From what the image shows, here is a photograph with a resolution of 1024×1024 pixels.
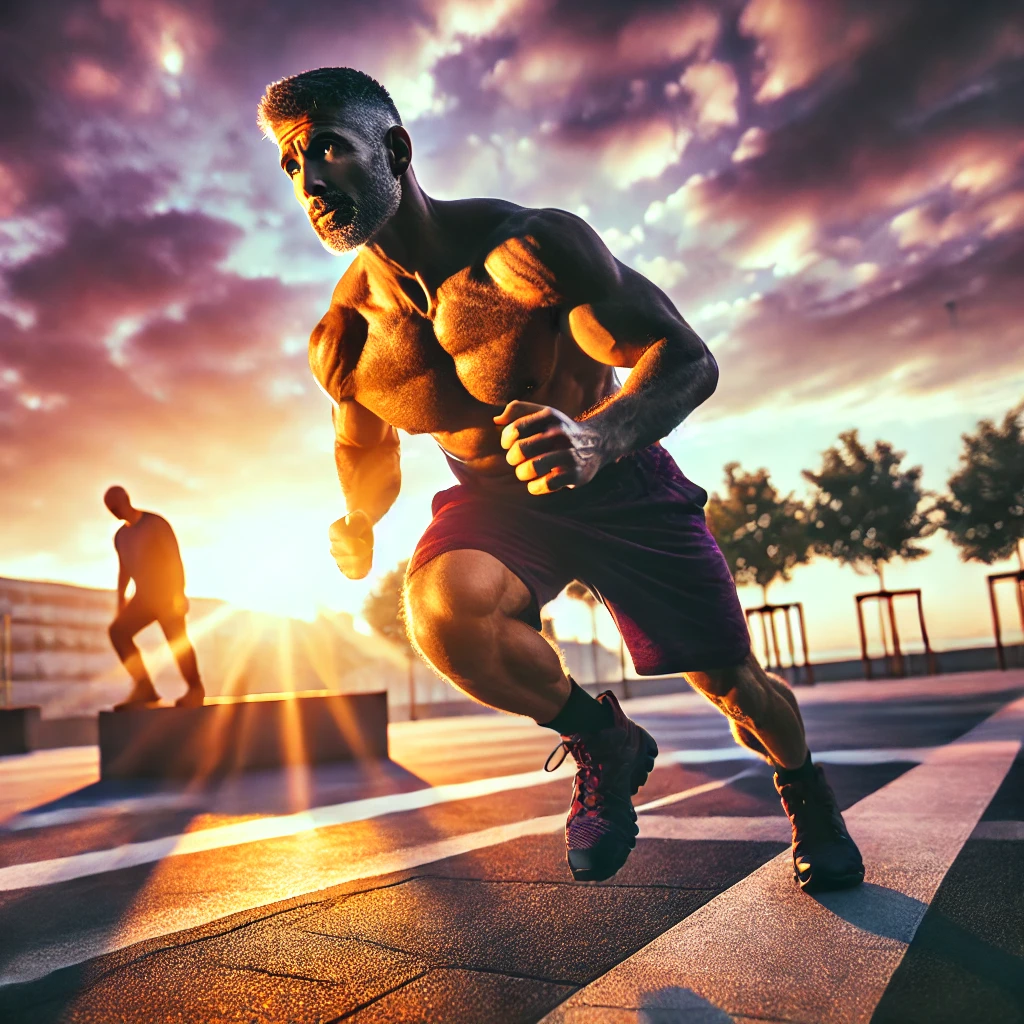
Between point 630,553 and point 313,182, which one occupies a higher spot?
point 313,182

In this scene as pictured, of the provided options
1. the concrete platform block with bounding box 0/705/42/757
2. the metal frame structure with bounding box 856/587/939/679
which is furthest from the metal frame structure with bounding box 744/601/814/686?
the concrete platform block with bounding box 0/705/42/757

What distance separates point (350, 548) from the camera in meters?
2.58

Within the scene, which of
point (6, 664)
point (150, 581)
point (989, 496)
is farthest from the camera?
point (989, 496)

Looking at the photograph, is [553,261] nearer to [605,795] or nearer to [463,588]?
[463,588]

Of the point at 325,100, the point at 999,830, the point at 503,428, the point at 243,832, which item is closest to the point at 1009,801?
the point at 999,830

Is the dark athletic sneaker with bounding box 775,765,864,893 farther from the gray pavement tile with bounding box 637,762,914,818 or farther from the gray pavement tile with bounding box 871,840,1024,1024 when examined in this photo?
the gray pavement tile with bounding box 637,762,914,818

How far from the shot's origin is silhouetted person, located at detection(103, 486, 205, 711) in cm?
734

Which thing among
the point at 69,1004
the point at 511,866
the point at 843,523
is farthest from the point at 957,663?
the point at 69,1004

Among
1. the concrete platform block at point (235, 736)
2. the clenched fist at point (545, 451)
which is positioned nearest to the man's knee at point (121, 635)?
the concrete platform block at point (235, 736)

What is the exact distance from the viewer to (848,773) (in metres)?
4.40

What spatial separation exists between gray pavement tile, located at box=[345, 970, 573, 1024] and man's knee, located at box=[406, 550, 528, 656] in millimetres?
795

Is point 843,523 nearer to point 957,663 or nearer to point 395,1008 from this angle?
point 957,663

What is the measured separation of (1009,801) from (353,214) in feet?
10.3

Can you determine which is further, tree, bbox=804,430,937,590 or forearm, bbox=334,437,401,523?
tree, bbox=804,430,937,590
